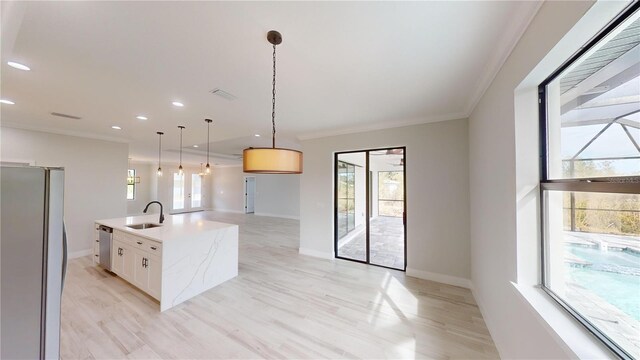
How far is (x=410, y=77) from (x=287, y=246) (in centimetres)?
460

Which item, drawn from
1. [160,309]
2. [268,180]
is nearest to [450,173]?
[160,309]

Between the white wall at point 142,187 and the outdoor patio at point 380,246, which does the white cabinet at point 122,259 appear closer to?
the outdoor patio at point 380,246

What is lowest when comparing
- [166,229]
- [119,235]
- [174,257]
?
[174,257]

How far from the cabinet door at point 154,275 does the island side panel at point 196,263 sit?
3.2 inches

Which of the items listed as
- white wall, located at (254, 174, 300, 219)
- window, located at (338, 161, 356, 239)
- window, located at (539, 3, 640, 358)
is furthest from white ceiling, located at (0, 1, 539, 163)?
white wall, located at (254, 174, 300, 219)

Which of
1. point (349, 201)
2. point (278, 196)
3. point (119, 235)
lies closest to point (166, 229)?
point (119, 235)

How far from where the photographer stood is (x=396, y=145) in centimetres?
381

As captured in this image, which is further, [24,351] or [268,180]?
[268,180]

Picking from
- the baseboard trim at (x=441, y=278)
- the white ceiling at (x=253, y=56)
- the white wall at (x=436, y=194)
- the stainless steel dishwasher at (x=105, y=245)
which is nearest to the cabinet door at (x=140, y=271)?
the stainless steel dishwasher at (x=105, y=245)

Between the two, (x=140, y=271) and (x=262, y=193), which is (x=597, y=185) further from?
(x=262, y=193)

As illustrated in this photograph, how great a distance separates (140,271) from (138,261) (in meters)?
0.14

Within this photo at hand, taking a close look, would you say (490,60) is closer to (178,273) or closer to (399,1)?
(399,1)

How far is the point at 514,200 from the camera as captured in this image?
1.63 metres

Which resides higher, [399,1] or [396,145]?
[399,1]
